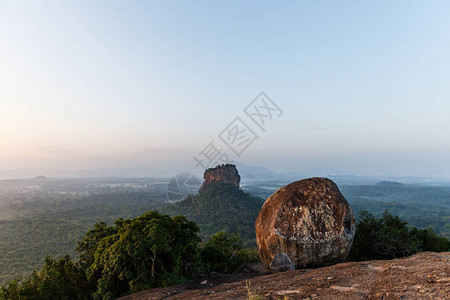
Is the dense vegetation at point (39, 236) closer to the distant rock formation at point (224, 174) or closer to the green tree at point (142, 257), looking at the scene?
the distant rock formation at point (224, 174)

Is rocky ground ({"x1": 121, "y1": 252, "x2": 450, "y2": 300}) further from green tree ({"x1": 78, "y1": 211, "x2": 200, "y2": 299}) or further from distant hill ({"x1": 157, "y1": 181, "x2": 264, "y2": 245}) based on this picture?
distant hill ({"x1": 157, "y1": 181, "x2": 264, "y2": 245})

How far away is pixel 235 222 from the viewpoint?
224ft

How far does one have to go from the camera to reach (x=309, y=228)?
11102mm

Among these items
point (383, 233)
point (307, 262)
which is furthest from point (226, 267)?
point (383, 233)

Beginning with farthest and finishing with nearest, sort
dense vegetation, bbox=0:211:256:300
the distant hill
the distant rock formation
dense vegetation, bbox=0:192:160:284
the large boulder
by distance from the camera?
1. the distant rock formation
2. the distant hill
3. dense vegetation, bbox=0:192:160:284
4. dense vegetation, bbox=0:211:256:300
5. the large boulder

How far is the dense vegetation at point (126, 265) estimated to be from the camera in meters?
11.6

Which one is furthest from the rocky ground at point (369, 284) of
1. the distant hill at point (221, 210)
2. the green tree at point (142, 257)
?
the distant hill at point (221, 210)

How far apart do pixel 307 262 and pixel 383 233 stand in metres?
7.77

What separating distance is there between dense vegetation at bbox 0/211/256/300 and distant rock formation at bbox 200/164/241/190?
78554 millimetres

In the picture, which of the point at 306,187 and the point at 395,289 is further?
the point at 306,187

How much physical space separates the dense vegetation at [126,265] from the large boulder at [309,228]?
4851mm

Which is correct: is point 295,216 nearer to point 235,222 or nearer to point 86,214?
point 235,222

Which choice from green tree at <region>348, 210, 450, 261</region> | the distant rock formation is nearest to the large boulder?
green tree at <region>348, 210, 450, 261</region>

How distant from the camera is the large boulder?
1091 centimetres
